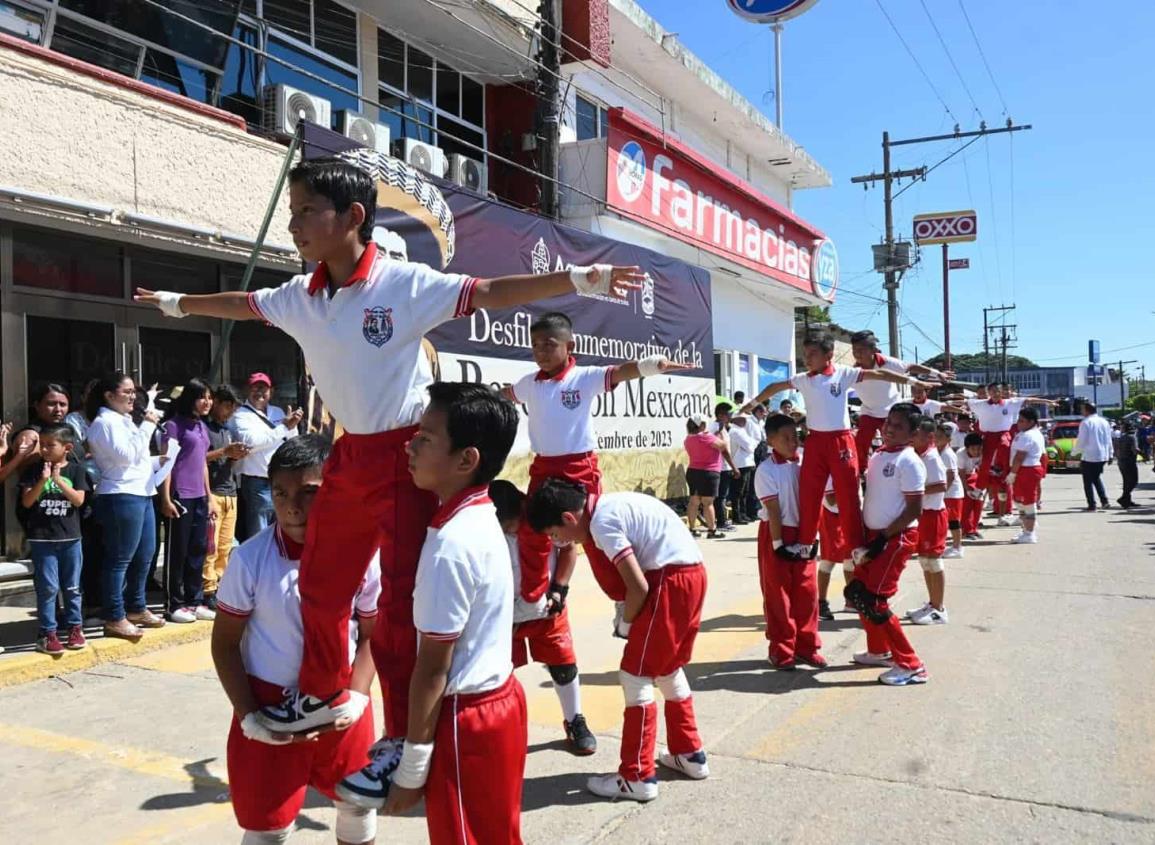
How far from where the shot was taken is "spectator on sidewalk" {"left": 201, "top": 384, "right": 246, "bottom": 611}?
7289 millimetres

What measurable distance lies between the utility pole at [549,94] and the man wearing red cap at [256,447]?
615 centimetres

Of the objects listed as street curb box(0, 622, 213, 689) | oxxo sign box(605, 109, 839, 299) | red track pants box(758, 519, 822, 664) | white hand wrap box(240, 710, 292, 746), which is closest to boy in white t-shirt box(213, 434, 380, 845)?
white hand wrap box(240, 710, 292, 746)

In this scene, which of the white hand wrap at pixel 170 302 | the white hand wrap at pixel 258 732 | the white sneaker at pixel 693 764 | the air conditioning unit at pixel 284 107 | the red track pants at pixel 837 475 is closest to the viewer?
the white hand wrap at pixel 258 732

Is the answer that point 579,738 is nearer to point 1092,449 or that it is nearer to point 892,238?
point 1092,449

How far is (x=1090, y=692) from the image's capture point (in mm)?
5188

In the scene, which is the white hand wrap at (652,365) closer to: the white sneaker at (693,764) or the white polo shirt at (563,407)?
the white polo shirt at (563,407)

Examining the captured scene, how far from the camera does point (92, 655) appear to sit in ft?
19.5

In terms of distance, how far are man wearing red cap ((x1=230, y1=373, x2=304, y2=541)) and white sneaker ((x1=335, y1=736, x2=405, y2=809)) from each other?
5.30m

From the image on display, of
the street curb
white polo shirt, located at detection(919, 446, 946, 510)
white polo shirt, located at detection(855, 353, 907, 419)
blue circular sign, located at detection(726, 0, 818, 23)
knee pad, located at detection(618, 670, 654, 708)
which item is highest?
blue circular sign, located at detection(726, 0, 818, 23)

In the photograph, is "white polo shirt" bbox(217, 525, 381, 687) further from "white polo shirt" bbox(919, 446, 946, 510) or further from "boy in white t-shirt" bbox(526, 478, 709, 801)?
"white polo shirt" bbox(919, 446, 946, 510)

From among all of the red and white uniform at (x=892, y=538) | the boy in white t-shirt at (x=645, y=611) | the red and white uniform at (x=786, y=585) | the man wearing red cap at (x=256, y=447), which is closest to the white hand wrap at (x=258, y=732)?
the boy in white t-shirt at (x=645, y=611)

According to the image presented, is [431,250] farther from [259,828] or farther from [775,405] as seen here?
[775,405]

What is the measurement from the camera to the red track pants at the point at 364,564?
2.67m

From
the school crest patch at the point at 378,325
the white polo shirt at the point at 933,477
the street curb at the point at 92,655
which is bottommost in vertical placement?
the street curb at the point at 92,655
